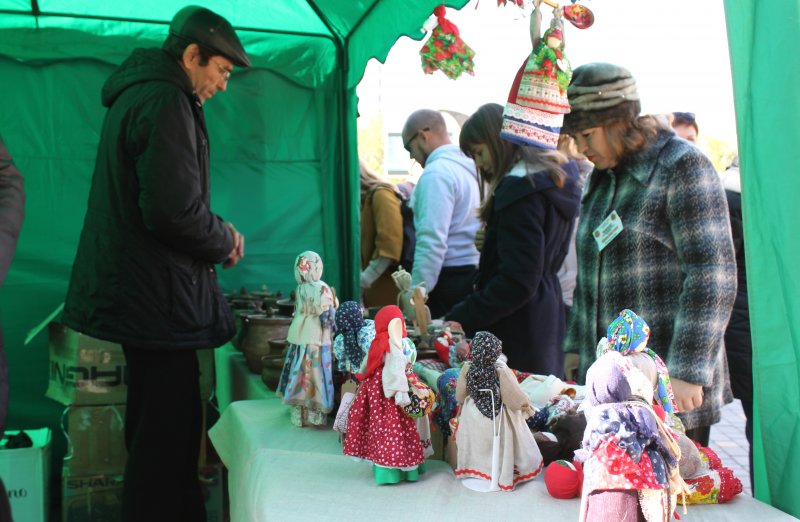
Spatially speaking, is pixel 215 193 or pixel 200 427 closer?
pixel 200 427

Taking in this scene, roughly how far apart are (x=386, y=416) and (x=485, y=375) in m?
0.24

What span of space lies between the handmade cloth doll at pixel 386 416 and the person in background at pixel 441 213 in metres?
1.90

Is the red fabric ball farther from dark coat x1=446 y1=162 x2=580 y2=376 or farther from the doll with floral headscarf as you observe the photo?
dark coat x1=446 y1=162 x2=580 y2=376

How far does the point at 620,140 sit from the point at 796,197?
28.0 inches

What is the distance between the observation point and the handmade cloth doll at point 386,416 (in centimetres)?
165

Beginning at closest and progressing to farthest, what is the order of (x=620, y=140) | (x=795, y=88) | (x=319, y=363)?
(x=795, y=88)
(x=620, y=140)
(x=319, y=363)

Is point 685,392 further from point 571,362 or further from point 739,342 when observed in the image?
point 739,342

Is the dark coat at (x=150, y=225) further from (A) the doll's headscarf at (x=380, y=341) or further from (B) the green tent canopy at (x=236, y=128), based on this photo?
(B) the green tent canopy at (x=236, y=128)

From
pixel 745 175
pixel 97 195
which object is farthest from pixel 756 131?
pixel 97 195

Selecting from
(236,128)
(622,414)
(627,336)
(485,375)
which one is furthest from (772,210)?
(236,128)

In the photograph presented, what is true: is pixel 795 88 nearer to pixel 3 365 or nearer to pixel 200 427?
pixel 3 365

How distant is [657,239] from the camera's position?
79.4 inches

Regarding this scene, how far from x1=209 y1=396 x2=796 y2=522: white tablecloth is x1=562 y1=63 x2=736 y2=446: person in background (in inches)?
18.2

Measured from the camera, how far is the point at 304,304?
2.26 metres
